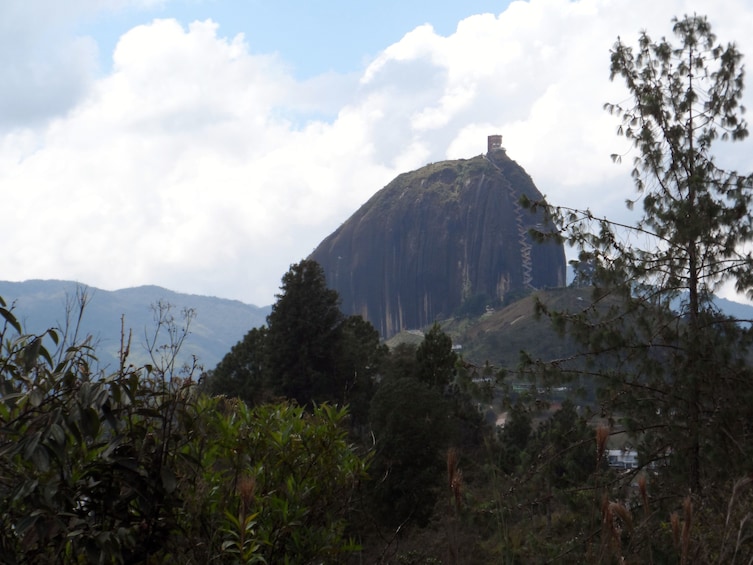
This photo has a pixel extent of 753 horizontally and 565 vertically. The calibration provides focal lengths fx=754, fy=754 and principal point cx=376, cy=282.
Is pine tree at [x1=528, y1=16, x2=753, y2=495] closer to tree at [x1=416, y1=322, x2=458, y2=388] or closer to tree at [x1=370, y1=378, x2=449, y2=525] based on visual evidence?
tree at [x1=370, y1=378, x2=449, y2=525]

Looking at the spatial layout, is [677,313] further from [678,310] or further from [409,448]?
[409,448]

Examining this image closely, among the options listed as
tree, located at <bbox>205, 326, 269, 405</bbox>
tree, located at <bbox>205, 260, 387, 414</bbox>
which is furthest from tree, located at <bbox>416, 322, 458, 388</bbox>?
tree, located at <bbox>205, 326, 269, 405</bbox>

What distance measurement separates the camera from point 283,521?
12.4 ft

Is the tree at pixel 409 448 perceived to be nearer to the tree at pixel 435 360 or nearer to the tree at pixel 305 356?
the tree at pixel 435 360

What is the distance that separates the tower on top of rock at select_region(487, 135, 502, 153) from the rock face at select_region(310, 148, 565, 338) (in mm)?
7601

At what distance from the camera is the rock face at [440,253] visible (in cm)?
15388

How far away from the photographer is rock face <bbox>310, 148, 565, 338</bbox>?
505 feet

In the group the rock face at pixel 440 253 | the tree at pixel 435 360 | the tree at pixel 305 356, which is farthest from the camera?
the rock face at pixel 440 253

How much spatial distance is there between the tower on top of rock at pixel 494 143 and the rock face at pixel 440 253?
24.9ft

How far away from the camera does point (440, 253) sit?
15988 cm

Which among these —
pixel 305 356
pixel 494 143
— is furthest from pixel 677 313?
pixel 494 143

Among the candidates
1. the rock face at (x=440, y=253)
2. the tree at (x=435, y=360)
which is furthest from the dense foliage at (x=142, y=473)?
the rock face at (x=440, y=253)

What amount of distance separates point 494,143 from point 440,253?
36.5 metres

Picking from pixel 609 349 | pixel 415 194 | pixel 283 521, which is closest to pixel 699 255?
pixel 609 349
